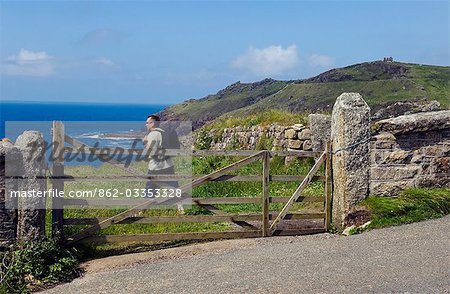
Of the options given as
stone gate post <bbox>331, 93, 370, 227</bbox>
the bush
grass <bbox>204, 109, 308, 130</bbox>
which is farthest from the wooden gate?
grass <bbox>204, 109, 308, 130</bbox>

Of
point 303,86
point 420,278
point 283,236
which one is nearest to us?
point 420,278

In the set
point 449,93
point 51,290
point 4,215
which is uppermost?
point 449,93

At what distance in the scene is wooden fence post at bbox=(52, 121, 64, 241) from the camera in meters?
8.12

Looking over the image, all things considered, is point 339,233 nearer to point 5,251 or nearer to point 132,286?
point 132,286

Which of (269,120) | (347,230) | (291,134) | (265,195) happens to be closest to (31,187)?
(265,195)

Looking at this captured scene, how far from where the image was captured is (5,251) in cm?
764

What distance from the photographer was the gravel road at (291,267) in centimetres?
661

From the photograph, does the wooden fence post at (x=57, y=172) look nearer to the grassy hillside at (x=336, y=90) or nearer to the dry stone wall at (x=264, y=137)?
the dry stone wall at (x=264, y=137)

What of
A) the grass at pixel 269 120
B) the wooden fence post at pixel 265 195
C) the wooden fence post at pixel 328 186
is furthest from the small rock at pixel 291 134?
the wooden fence post at pixel 265 195

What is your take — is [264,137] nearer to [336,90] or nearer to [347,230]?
[347,230]

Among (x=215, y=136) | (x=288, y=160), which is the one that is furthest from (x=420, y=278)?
(x=215, y=136)

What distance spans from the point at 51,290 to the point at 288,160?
30.1ft

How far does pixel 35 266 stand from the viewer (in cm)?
745

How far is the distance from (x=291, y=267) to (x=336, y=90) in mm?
55313
